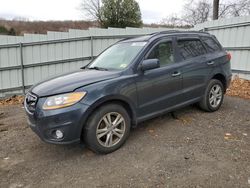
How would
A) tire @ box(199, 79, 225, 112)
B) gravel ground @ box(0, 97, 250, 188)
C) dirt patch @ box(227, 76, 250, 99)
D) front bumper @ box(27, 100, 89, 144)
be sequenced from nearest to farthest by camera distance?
1. gravel ground @ box(0, 97, 250, 188)
2. front bumper @ box(27, 100, 89, 144)
3. tire @ box(199, 79, 225, 112)
4. dirt patch @ box(227, 76, 250, 99)

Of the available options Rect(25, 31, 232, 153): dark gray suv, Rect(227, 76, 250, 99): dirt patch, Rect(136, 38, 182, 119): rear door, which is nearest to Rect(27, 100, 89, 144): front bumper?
Rect(25, 31, 232, 153): dark gray suv

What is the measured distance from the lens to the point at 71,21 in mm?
37125

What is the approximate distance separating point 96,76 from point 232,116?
310 cm

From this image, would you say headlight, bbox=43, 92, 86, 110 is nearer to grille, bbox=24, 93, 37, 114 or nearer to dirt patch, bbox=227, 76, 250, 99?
grille, bbox=24, 93, 37, 114

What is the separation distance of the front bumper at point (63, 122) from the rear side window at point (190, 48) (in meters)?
2.33

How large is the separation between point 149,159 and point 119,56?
6.13 feet

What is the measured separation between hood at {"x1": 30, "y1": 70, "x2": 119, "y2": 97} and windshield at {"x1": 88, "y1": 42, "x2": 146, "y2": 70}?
36 cm

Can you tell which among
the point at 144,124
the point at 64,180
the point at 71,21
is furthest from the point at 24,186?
the point at 71,21

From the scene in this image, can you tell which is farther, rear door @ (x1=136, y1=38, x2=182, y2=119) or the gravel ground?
rear door @ (x1=136, y1=38, x2=182, y2=119)

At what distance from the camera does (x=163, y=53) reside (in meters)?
4.40

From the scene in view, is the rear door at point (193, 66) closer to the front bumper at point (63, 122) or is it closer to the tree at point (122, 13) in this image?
the front bumper at point (63, 122)

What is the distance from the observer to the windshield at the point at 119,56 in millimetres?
4098

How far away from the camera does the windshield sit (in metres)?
4.10

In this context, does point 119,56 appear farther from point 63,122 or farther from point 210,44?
point 210,44
